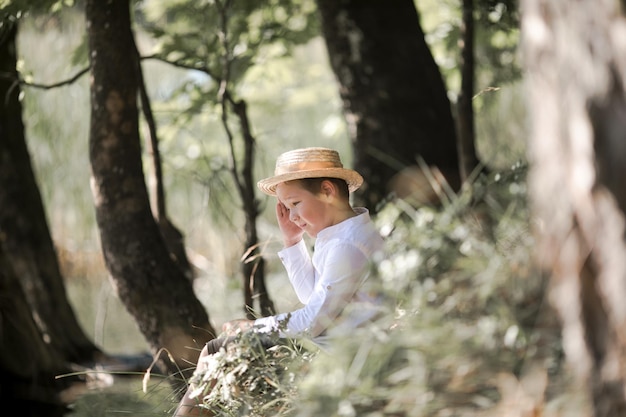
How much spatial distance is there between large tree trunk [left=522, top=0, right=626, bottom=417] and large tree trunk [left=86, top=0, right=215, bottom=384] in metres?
2.80

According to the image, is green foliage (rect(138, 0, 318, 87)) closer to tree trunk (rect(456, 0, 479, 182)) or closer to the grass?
tree trunk (rect(456, 0, 479, 182))

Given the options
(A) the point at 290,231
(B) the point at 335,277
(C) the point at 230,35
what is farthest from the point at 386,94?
(B) the point at 335,277

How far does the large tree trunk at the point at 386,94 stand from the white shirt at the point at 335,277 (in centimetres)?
254

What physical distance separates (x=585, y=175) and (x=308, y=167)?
2014mm

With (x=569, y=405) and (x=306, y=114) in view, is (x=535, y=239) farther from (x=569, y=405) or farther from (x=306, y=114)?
(x=306, y=114)

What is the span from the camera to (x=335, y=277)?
3.70m

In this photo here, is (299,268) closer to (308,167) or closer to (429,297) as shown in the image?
(308,167)

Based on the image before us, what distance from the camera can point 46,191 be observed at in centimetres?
1268

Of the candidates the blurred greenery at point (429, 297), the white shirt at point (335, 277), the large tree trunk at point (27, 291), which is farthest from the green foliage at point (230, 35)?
the white shirt at point (335, 277)

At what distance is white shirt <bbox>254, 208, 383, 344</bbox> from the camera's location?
11.8 feet

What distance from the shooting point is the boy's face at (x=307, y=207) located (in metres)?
4.09

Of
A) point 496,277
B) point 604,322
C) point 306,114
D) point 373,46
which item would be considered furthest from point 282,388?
point 306,114

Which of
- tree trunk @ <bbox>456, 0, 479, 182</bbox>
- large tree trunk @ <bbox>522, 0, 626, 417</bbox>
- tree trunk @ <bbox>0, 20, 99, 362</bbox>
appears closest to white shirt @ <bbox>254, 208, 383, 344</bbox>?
large tree trunk @ <bbox>522, 0, 626, 417</bbox>

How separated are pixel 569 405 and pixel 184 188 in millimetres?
10612
